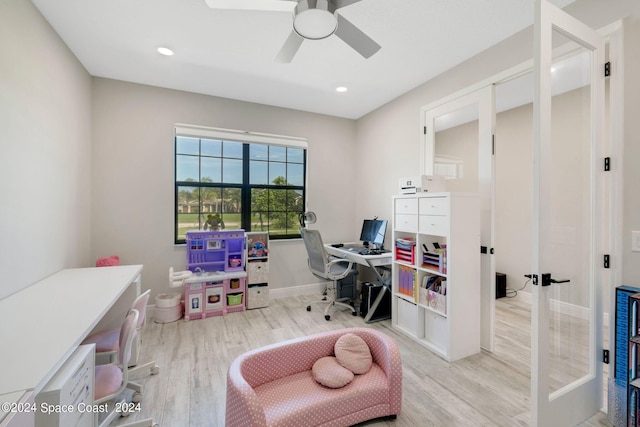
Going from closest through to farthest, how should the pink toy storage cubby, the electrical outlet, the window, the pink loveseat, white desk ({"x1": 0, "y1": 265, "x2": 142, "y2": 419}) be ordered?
1. white desk ({"x1": 0, "y1": 265, "x2": 142, "y2": 419})
2. the pink loveseat
3. the electrical outlet
4. the pink toy storage cubby
5. the window

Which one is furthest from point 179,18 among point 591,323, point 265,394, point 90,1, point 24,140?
point 591,323

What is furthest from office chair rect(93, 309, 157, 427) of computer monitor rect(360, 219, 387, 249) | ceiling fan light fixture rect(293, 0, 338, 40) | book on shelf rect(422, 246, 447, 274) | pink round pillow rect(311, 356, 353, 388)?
computer monitor rect(360, 219, 387, 249)

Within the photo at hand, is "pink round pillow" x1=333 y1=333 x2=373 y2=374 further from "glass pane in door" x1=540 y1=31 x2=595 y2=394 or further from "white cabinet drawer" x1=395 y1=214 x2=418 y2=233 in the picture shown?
"white cabinet drawer" x1=395 y1=214 x2=418 y2=233

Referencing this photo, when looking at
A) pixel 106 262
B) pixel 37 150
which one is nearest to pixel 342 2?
pixel 37 150

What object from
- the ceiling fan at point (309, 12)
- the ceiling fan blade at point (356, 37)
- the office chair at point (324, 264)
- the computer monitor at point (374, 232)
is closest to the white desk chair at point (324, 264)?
the office chair at point (324, 264)

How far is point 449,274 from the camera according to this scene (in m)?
2.37

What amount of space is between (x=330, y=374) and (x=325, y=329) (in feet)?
4.43

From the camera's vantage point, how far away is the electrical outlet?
5.38 feet

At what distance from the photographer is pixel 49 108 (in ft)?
7.10

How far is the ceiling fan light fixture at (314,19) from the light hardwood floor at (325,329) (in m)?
2.41

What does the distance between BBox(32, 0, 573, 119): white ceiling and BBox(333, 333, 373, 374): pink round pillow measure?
2350 millimetres

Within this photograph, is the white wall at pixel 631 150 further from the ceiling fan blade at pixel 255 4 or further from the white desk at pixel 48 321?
the white desk at pixel 48 321

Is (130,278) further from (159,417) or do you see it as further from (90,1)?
(90,1)

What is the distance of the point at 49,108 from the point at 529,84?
4377 mm
